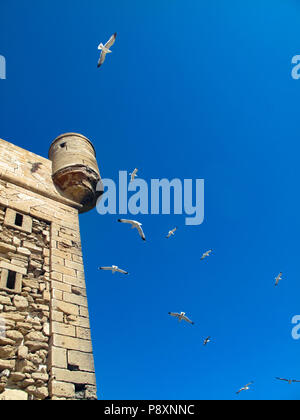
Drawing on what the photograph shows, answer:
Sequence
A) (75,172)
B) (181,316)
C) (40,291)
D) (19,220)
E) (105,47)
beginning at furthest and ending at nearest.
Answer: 1. (181,316)
2. (105,47)
3. (75,172)
4. (19,220)
5. (40,291)

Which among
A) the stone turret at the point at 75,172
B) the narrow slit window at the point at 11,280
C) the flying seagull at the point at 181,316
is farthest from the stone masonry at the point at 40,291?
the flying seagull at the point at 181,316

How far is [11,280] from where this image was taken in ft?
18.2

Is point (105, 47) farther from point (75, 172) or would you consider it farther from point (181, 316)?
point (181, 316)

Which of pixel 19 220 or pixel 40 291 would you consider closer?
pixel 40 291

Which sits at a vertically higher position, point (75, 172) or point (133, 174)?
point (133, 174)

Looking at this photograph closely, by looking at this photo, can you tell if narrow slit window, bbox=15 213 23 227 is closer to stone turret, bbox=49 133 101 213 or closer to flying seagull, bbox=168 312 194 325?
stone turret, bbox=49 133 101 213

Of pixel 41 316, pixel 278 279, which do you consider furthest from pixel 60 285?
pixel 278 279

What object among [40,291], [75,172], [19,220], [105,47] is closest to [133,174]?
[75,172]

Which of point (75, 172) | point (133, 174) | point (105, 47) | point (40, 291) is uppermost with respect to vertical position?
point (105, 47)

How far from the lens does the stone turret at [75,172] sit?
8219 millimetres

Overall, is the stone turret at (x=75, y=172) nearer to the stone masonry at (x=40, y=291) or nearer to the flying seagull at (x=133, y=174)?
the stone masonry at (x=40, y=291)

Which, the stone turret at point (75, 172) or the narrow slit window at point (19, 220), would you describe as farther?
the stone turret at point (75, 172)

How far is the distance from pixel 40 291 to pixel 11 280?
1.74 ft
